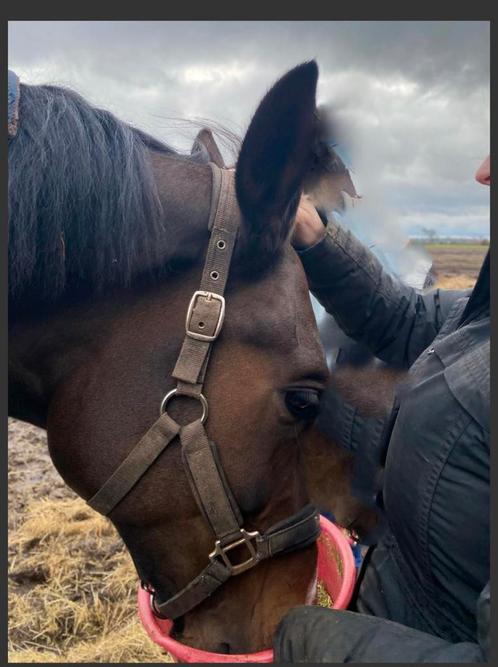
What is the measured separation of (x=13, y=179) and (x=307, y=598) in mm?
1408

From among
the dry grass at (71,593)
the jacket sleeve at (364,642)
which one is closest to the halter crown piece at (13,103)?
the jacket sleeve at (364,642)

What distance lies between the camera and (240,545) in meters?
1.65

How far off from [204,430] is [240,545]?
14.4 inches

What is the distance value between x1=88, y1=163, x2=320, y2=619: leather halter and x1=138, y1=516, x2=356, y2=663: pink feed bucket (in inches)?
9.8

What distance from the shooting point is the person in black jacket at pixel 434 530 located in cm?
118

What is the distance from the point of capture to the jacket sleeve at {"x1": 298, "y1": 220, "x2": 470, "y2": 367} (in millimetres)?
2043

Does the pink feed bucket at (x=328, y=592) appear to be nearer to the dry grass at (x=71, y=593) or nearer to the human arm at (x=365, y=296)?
the human arm at (x=365, y=296)

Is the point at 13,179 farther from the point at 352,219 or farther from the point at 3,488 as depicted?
the point at 352,219

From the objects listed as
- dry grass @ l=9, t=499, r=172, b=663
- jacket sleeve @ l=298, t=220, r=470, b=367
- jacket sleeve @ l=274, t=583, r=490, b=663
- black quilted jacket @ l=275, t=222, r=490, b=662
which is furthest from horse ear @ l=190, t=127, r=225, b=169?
dry grass @ l=9, t=499, r=172, b=663

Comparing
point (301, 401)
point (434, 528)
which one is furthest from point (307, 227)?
point (434, 528)

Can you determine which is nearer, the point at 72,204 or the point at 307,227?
the point at 72,204

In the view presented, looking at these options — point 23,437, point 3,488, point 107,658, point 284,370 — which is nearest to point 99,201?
point 284,370

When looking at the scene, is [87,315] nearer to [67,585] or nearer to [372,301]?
[372,301]

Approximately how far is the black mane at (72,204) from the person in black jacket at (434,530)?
77cm
